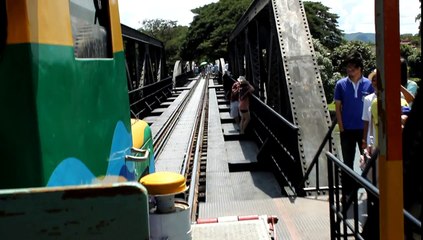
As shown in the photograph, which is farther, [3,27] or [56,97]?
[56,97]

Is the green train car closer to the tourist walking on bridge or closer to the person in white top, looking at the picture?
the person in white top

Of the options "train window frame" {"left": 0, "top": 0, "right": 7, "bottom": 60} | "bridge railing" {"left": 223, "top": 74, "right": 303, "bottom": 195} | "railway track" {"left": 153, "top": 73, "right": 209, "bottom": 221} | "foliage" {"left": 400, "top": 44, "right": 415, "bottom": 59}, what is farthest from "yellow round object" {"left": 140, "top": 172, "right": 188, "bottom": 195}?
"bridge railing" {"left": 223, "top": 74, "right": 303, "bottom": 195}

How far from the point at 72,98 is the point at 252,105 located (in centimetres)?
981

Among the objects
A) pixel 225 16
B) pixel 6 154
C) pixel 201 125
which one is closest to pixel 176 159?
pixel 201 125

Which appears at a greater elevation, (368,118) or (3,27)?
(3,27)

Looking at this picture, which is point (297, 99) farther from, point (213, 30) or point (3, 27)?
point (213, 30)

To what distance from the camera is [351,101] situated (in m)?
5.82

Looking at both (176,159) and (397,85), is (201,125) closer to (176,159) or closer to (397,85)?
(176,159)

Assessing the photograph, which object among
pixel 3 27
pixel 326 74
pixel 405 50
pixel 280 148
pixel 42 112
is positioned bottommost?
pixel 280 148

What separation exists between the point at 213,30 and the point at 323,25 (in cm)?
1454

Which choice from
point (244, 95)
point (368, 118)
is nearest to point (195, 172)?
point (244, 95)

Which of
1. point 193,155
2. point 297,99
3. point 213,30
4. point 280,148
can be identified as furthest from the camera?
point 213,30

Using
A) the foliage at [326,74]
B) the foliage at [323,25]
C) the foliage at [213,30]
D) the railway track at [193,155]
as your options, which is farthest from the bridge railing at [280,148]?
the foliage at [213,30]

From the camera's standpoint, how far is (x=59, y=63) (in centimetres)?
210
